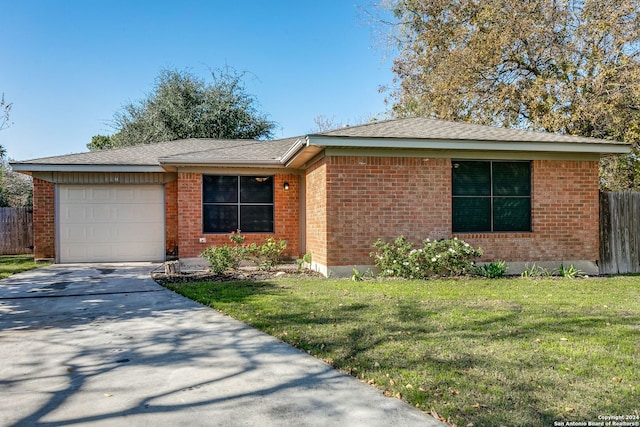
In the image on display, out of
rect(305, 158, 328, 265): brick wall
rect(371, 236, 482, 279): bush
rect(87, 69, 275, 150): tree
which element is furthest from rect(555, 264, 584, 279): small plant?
rect(87, 69, 275, 150): tree

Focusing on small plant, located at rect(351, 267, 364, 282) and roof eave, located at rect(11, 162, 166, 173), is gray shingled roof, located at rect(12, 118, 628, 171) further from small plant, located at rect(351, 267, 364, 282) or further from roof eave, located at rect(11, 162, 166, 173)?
small plant, located at rect(351, 267, 364, 282)

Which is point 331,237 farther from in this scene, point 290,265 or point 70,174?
point 70,174

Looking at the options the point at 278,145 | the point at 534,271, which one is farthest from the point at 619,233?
the point at 278,145

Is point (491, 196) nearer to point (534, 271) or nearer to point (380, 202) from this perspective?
point (534, 271)

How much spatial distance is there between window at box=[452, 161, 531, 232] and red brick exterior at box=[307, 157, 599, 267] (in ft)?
0.68

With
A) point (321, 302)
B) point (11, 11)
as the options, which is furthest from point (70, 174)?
point (321, 302)

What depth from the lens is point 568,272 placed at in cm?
1029

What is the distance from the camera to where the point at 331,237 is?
383 inches

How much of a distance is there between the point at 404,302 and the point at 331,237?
3084 mm

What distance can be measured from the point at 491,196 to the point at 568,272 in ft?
7.60

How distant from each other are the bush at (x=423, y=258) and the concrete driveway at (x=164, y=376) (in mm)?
4220

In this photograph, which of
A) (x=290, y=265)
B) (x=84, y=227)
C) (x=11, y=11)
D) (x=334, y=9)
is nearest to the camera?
(x=290, y=265)

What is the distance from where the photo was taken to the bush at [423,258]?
962cm

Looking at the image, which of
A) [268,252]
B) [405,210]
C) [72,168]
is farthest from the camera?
[72,168]
